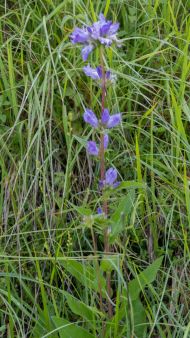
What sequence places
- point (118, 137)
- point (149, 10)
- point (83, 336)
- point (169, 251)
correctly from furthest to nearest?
1. point (149, 10)
2. point (118, 137)
3. point (169, 251)
4. point (83, 336)

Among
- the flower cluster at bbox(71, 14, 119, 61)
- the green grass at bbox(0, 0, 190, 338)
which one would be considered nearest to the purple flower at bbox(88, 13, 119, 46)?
the flower cluster at bbox(71, 14, 119, 61)

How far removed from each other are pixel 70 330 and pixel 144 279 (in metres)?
0.21

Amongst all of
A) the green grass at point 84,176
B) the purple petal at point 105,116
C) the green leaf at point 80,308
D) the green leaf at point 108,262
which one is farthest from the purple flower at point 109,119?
the green leaf at point 80,308

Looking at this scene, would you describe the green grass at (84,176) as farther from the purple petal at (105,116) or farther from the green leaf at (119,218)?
the purple petal at (105,116)

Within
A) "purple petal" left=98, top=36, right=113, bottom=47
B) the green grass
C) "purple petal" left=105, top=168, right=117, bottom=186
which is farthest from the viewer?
the green grass

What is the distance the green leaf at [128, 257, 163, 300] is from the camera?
5.15ft

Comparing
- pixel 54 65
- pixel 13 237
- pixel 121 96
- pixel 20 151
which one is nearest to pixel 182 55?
pixel 121 96

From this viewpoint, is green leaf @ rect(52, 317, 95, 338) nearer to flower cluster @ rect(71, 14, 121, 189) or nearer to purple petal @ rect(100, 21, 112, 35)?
flower cluster @ rect(71, 14, 121, 189)

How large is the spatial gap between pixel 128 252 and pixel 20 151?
0.48 meters

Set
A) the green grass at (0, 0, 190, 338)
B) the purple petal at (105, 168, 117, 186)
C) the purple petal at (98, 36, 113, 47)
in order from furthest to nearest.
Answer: the green grass at (0, 0, 190, 338) → the purple petal at (105, 168, 117, 186) → the purple petal at (98, 36, 113, 47)

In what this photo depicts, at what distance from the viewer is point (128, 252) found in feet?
6.04

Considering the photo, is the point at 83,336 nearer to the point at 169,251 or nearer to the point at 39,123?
the point at 169,251

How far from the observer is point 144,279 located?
1.56 meters

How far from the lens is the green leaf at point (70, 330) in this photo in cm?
155
